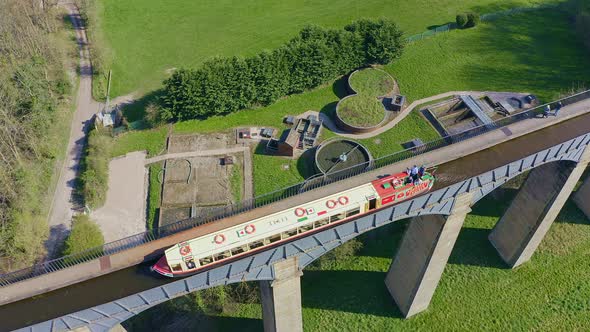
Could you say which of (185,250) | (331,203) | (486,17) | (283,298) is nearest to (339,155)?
(331,203)

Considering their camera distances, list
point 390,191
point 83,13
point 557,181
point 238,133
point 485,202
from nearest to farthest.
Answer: point 390,191 → point 557,181 → point 485,202 → point 238,133 → point 83,13

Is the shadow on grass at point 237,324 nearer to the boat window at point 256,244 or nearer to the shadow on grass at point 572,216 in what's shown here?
the boat window at point 256,244

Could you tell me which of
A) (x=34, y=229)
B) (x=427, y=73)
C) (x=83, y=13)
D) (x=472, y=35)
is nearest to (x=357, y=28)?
(x=427, y=73)

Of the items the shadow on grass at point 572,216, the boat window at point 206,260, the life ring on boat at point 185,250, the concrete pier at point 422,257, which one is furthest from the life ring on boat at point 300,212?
the shadow on grass at point 572,216

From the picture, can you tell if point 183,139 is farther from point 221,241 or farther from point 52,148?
point 221,241

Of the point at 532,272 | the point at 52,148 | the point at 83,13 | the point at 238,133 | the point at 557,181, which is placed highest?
the point at 83,13

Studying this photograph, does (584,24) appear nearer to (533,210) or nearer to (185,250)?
(533,210)

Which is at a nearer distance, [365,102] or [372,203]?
[372,203]
